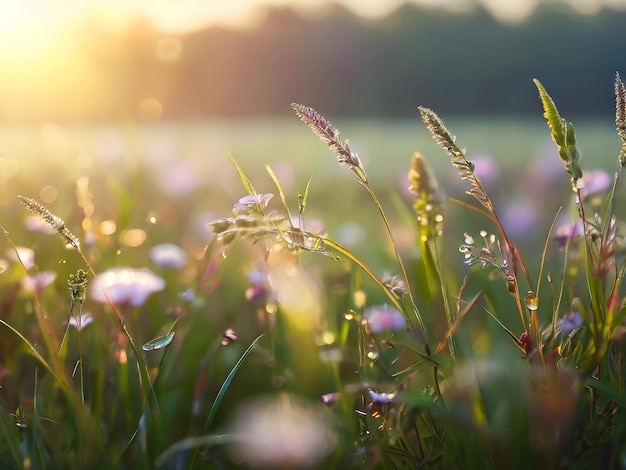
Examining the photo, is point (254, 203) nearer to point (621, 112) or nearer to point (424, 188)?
point (424, 188)

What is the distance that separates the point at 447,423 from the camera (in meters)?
0.47

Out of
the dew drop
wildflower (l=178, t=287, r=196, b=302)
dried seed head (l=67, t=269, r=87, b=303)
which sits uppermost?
dried seed head (l=67, t=269, r=87, b=303)

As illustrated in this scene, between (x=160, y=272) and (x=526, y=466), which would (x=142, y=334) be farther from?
(x=526, y=466)

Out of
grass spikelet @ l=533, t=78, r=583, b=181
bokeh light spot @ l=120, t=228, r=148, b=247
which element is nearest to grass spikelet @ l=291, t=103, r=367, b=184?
grass spikelet @ l=533, t=78, r=583, b=181

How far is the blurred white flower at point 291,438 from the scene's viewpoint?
492 millimetres

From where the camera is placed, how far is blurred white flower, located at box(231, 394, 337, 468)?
49cm

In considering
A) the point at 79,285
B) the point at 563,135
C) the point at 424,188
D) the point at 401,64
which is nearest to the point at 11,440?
the point at 79,285

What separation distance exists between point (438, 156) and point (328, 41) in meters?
7.51

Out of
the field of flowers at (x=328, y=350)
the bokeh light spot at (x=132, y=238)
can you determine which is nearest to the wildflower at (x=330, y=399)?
the field of flowers at (x=328, y=350)

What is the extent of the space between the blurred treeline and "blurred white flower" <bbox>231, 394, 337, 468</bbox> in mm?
9611

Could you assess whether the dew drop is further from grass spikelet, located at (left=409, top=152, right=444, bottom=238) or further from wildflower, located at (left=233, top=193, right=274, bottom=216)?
wildflower, located at (left=233, top=193, right=274, bottom=216)

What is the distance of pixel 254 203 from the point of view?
0.55 metres

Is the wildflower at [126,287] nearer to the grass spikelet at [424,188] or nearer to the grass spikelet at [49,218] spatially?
the grass spikelet at [49,218]

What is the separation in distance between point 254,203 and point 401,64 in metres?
11.2
